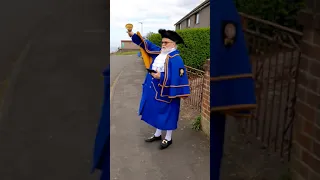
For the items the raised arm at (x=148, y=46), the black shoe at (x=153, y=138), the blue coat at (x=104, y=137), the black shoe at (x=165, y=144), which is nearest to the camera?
the blue coat at (x=104, y=137)

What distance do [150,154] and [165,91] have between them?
709 mm

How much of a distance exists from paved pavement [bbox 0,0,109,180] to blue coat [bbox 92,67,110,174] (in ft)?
0.09

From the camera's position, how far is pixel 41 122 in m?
1.26

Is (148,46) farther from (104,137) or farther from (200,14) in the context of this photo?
(104,137)

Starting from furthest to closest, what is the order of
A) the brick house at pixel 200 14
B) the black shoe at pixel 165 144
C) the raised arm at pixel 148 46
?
the black shoe at pixel 165 144
the raised arm at pixel 148 46
the brick house at pixel 200 14

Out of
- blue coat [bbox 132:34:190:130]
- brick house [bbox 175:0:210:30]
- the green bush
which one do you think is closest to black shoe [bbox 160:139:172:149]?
blue coat [bbox 132:34:190:130]

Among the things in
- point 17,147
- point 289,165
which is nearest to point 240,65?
point 289,165

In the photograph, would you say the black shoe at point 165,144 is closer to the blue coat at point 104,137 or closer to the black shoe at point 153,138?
the black shoe at point 153,138

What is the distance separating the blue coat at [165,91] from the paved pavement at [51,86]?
5.86ft

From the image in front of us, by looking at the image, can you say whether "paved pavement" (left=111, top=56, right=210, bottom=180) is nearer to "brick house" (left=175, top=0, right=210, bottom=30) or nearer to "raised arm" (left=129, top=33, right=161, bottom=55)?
"raised arm" (left=129, top=33, right=161, bottom=55)

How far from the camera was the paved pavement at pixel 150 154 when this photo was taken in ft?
8.06

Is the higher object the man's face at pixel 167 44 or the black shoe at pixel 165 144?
the man's face at pixel 167 44

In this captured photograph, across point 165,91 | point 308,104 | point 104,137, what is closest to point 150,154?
point 165,91

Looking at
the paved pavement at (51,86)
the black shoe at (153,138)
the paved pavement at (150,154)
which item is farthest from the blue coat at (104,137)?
the black shoe at (153,138)
